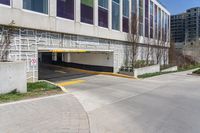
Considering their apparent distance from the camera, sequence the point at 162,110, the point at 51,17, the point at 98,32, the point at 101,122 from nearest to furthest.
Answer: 1. the point at 101,122
2. the point at 162,110
3. the point at 51,17
4. the point at 98,32

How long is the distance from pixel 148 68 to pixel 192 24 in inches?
1863

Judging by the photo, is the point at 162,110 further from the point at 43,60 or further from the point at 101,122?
the point at 43,60

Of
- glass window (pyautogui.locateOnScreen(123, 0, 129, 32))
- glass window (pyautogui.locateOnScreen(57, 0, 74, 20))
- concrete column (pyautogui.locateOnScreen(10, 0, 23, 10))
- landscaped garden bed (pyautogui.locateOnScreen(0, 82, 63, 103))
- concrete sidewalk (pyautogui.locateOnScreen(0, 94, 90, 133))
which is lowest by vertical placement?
concrete sidewalk (pyautogui.locateOnScreen(0, 94, 90, 133))

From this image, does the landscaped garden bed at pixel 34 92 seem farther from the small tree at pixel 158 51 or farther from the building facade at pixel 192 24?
the building facade at pixel 192 24

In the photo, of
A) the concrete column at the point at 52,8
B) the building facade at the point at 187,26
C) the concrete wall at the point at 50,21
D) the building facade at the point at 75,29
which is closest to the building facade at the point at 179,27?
the building facade at the point at 187,26

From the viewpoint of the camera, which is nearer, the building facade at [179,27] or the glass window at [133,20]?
the glass window at [133,20]

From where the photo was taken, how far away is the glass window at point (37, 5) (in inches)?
488

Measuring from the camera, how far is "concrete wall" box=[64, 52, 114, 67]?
23.1 meters

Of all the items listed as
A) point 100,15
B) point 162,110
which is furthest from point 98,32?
point 162,110

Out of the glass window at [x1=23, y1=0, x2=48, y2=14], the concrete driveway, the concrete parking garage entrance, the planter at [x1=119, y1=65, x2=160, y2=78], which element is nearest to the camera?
the concrete driveway

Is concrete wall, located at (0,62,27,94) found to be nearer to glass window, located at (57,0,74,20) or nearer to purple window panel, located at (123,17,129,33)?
glass window, located at (57,0,74,20)

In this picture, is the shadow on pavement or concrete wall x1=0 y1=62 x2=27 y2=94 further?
the shadow on pavement

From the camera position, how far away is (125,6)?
2416 centimetres

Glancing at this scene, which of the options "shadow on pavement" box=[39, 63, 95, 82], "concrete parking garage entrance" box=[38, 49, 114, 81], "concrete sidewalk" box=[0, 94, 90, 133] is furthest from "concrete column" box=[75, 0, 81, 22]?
"concrete sidewalk" box=[0, 94, 90, 133]
